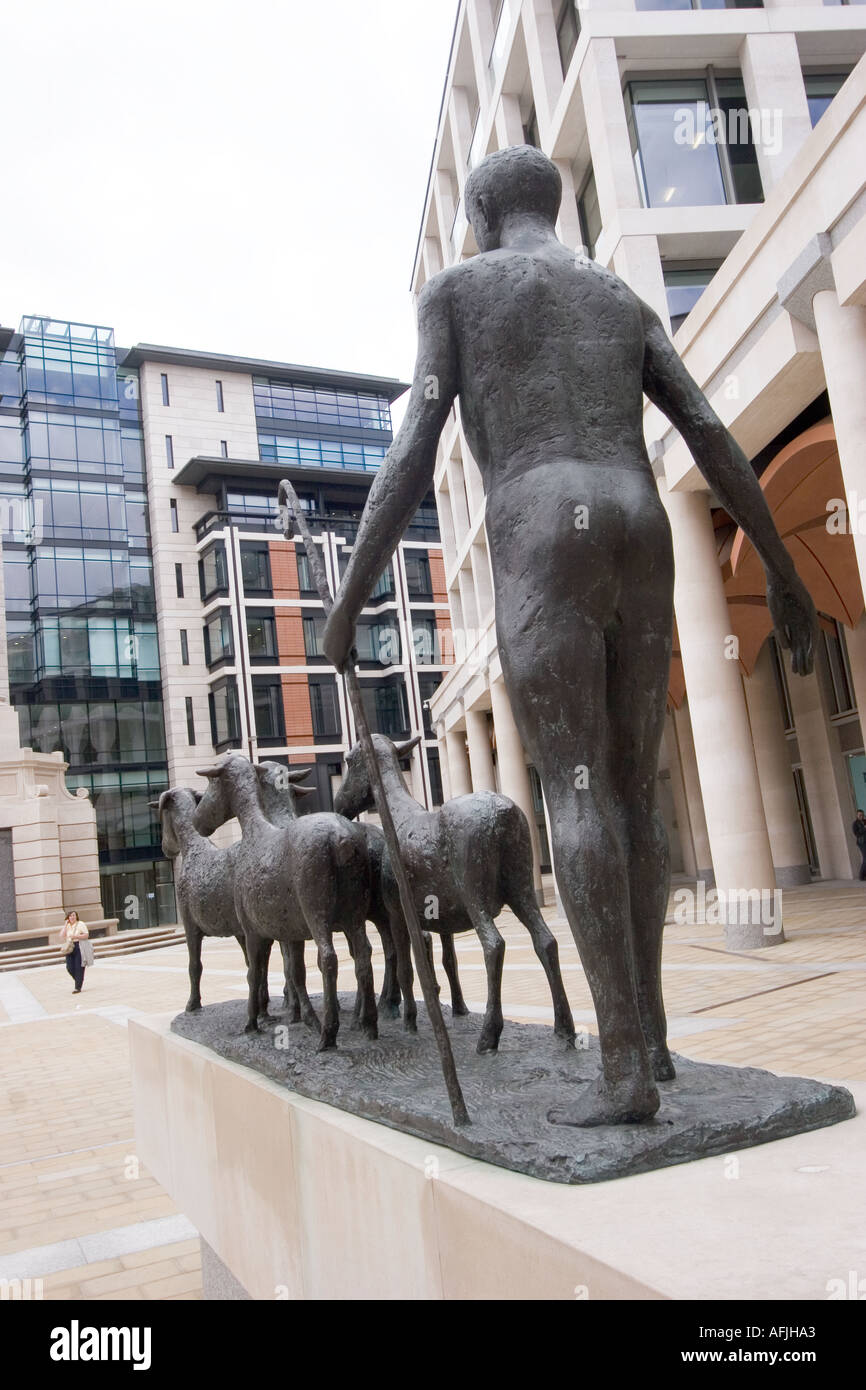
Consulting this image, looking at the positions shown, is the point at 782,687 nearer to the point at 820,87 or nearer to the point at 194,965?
the point at 820,87

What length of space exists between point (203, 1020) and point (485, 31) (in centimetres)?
2395

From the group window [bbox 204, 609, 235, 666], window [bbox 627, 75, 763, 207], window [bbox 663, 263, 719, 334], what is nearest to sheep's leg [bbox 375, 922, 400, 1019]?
window [bbox 663, 263, 719, 334]

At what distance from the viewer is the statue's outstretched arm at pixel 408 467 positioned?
2.88m

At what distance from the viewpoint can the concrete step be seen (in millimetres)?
31812

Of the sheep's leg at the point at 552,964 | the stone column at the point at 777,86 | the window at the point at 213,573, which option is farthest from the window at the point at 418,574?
the sheep's leg at the point at 552,964

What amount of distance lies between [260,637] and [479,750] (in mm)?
22503

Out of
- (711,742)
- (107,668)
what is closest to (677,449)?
(711,742)

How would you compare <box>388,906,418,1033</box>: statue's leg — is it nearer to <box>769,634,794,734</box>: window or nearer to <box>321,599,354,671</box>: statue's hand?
<box>321,599,354,671</box>: statue's hand

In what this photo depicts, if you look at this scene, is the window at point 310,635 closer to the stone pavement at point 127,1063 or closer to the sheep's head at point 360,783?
the stone pavement at point 127,1063

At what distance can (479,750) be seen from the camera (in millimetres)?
29016

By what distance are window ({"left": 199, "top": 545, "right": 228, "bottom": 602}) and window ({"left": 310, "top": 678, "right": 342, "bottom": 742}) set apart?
6.61m

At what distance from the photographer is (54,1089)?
10.2m

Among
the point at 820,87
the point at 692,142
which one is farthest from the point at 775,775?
the point at 820,87

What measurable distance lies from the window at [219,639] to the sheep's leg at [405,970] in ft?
150
